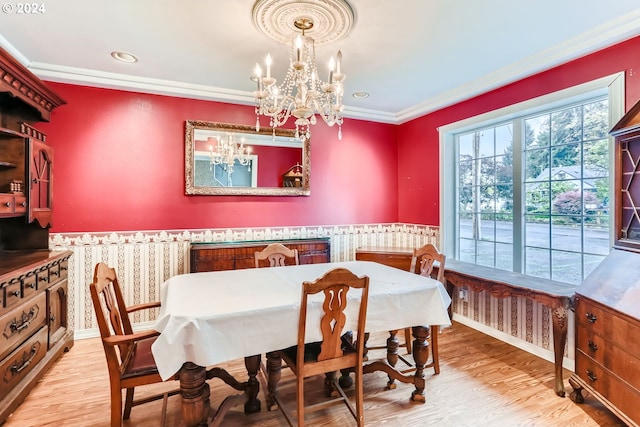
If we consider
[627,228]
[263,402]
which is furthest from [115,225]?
[627,228]

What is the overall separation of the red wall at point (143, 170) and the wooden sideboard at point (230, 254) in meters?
0.45

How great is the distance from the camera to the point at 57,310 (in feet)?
9.29

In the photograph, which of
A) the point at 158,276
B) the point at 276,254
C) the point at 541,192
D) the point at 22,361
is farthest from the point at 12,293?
the point at 541,192

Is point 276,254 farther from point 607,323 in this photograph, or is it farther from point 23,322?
point 607,323

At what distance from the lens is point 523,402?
2.22m

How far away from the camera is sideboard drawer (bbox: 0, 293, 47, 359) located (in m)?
2.03

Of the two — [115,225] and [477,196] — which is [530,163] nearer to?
[477,196]

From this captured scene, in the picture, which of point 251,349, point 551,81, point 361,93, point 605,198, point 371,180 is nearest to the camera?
point 251,349

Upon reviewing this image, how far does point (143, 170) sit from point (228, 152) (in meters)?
0.93

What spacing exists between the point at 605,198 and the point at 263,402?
3.08m

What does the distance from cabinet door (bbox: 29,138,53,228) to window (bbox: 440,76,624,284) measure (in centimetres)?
415

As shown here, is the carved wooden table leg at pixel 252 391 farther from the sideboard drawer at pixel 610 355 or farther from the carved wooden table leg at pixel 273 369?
the sideboard drawer at pixel 610 355

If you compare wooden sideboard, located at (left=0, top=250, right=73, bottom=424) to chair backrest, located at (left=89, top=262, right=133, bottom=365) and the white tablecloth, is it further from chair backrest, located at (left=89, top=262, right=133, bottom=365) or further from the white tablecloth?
the white tablecloth

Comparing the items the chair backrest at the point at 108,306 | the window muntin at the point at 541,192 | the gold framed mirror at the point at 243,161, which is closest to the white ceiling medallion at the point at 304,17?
the gold framed mirror at the point at 243,161
